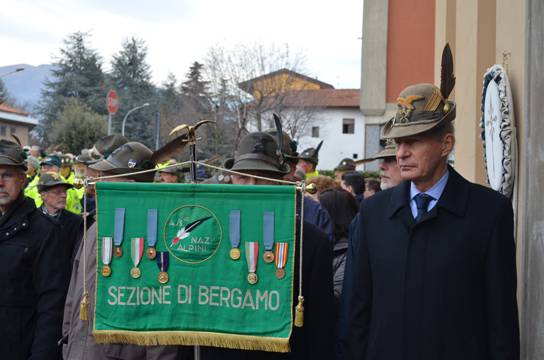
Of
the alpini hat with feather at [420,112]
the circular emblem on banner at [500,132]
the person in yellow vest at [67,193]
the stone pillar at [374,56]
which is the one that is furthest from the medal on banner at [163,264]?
the stone pillar at [374,56]

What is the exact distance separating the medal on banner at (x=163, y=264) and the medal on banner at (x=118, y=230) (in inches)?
8.4

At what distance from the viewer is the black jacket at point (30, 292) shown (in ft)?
16.0

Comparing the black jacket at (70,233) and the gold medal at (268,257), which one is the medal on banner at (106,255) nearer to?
Answer: the gold medal at (268,257)

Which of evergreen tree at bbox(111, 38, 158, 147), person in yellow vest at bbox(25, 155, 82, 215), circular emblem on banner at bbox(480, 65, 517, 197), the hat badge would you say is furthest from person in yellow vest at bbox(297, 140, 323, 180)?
evergreen tree at bbox(111, 38, 158, 147)

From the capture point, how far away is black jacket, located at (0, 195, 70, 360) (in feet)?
16.0

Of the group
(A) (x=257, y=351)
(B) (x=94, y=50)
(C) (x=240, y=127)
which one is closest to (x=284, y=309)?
(A) (x=257, y=351)

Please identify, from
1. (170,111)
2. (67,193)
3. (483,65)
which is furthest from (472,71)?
(170,111)

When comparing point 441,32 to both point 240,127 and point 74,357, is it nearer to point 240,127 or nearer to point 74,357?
point 74,357

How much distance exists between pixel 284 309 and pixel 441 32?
603 centimetres

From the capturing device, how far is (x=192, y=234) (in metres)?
3.86

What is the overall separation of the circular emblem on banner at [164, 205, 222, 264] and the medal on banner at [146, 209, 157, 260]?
6 centimetres

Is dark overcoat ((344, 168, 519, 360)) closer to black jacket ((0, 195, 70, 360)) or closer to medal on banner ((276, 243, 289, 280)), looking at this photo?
medal on banner ((276, 243, 289, 280))

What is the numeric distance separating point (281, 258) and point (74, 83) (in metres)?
67.9

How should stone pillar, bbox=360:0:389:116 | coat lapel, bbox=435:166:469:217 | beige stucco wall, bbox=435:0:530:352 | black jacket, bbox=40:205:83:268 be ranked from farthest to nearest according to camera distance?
stone pillar, bbox=360:0:389:116 → black jacket, bbox=40:205:83:268 → beige stucco wall, bbox=435:0:530:352 → coat lapel, bbox=435:166:469:217
